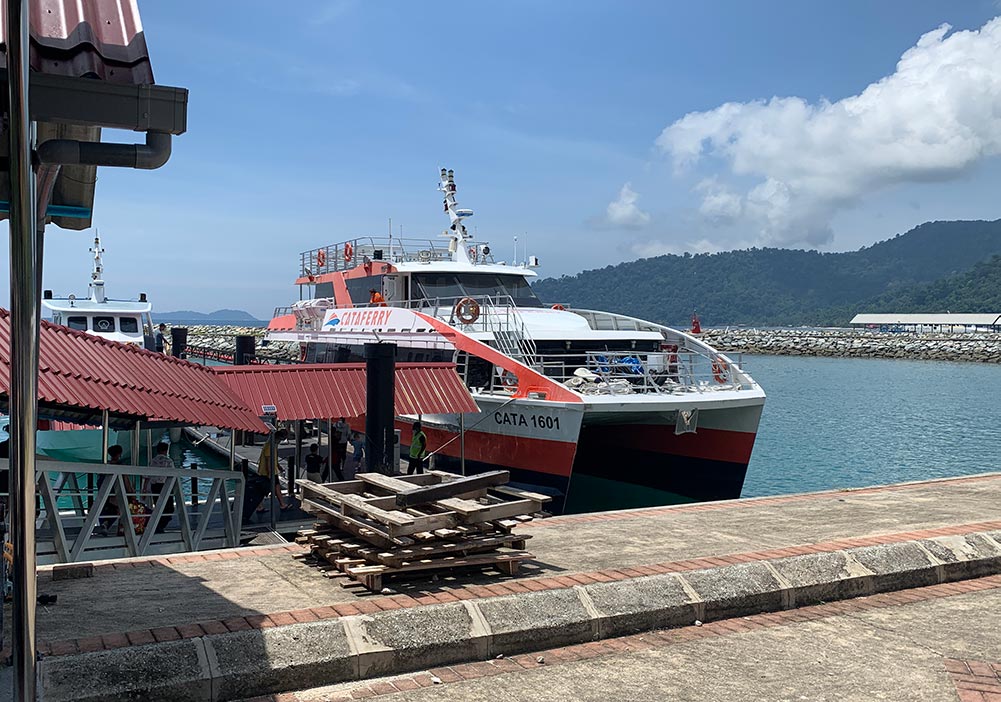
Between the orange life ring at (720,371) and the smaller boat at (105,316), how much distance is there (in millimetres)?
22940

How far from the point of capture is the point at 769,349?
114500mm

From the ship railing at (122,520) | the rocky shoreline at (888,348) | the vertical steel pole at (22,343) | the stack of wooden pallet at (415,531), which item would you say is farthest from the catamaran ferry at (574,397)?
the rocky shoreline at (888,348)

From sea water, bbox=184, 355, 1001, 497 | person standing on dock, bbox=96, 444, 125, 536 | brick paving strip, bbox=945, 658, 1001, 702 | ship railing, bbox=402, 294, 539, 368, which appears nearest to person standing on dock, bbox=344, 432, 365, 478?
ship railing, bbox=402, 294, 539, 368

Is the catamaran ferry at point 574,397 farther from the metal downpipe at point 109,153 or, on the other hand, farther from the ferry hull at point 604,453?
the metal downpipe at point 109,153

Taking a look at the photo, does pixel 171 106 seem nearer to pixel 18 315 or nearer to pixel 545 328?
pixel 18 315

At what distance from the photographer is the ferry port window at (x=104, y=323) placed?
1366 inches

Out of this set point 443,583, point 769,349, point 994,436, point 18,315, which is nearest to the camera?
point 18,315

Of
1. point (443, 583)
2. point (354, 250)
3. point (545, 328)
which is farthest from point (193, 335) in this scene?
point (443, 583)

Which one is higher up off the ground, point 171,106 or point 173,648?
point 171,106

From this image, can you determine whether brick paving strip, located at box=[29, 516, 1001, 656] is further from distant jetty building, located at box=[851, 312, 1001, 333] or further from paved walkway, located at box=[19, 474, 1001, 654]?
distant jetty building, located at box=[851, 312, 1001, 333]

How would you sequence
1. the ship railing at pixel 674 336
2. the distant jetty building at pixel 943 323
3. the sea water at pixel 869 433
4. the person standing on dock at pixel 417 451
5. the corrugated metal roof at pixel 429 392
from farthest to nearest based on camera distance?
the distant jetty building at pixel 943 323 → the sea water at pixel 869 433 → the ship railing at pixel 674 336 → the person standing on dock at pixel 417 451 → the corrugated metal roof at pixel 429 392

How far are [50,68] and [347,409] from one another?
11.7 meters

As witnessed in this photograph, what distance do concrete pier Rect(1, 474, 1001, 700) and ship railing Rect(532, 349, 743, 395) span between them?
7691 mm

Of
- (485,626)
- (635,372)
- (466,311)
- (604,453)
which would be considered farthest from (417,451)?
(485,626)
